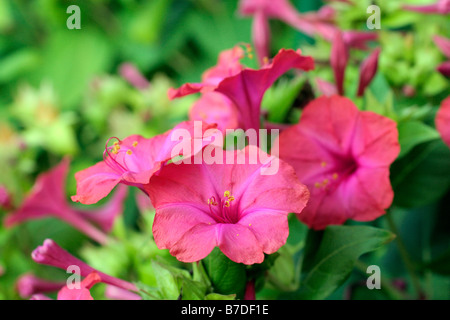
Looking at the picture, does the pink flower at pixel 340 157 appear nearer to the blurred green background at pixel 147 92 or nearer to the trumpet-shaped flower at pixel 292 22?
the blurred green background at pixel 147 92

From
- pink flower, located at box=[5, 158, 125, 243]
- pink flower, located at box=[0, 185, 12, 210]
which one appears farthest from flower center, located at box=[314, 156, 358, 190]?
pink flower, located at box=[0, 185, 12, 210]

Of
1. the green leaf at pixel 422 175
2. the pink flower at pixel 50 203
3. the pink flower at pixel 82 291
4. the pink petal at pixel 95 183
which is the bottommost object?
the pink flower at pixel 50 203

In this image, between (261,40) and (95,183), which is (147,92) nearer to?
(261,40)

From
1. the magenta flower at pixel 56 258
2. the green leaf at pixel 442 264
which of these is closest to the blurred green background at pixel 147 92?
the green leaf at pixel 442 264

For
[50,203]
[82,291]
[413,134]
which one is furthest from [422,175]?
[50,203]

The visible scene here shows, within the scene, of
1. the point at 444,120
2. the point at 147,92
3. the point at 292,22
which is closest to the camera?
the point at 444,120

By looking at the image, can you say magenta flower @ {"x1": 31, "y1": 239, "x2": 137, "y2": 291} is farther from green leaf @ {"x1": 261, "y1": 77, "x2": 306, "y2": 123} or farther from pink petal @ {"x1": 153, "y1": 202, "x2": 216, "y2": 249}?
green leaf @ {"x1": 261, "y1": 77, "x2": 306, "y2": 123}

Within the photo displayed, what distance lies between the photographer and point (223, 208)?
395 millimetres

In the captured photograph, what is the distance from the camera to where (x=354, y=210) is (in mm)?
449

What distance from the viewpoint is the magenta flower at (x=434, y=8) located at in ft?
1.94

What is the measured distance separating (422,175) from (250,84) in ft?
0.88

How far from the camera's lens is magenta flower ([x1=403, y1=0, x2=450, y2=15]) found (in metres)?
0.59
